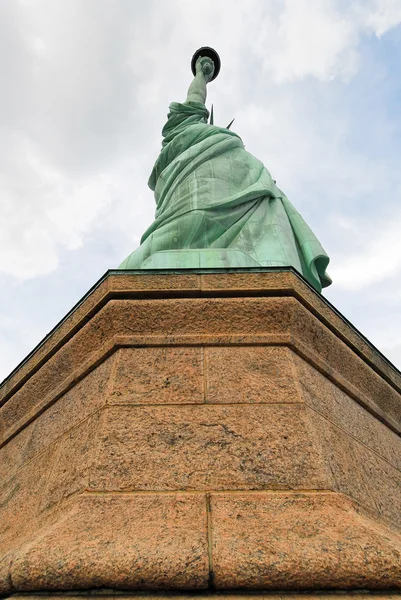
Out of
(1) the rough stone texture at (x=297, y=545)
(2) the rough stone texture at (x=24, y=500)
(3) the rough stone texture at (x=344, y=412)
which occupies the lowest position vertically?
(1) the rough stone texture at (x=297, y=545)

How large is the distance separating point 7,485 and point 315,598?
6.73 feet

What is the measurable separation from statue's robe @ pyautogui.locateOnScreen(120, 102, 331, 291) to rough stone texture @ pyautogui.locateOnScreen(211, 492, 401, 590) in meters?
3.40

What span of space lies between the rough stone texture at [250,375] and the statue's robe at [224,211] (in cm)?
255

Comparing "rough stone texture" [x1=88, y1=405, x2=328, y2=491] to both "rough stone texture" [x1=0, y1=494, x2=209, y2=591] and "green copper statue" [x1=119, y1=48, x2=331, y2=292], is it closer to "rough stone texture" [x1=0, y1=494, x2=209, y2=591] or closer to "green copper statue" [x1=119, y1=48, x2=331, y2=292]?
"rough stone texture" [x1=0, y1=494, x2=209, y2=591]

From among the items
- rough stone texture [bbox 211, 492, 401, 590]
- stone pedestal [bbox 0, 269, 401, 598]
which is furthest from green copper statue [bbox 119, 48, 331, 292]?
rough stone texture [bbox 211, 492, 401, 590]

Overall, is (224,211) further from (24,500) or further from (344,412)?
(24,500)

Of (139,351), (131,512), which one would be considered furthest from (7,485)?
(131,512)

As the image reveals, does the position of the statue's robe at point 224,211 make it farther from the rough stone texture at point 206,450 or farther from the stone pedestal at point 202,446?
the rough stone texture at point 206,450

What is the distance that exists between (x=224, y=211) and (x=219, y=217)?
15 centimetres

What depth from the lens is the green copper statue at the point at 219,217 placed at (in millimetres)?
5141

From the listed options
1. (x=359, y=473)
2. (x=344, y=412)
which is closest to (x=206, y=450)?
(x=359, y=473)

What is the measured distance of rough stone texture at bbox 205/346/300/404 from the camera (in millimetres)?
2480

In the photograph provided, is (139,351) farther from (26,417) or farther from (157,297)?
(26,417)

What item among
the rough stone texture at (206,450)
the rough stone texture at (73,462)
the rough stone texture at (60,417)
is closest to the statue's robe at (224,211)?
the rough stone texture at (60,417)
